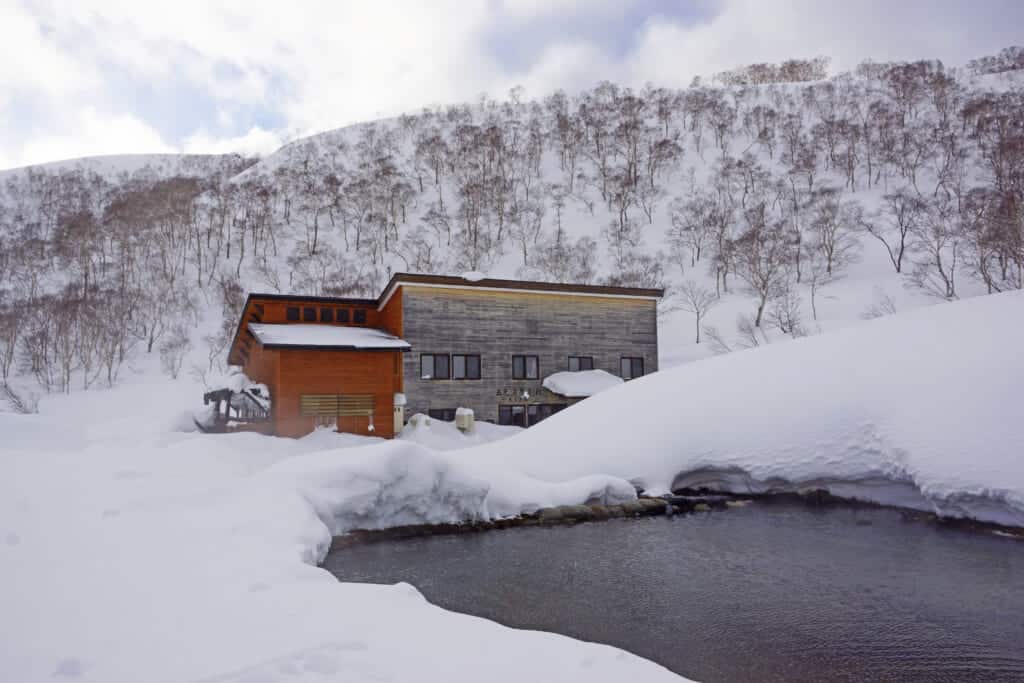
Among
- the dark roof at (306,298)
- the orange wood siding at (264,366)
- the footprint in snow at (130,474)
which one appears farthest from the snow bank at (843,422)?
the dark roof at (306,298)

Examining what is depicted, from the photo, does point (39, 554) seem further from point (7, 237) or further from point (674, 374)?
point (7, 237)

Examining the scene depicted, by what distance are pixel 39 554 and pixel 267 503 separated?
372 centimetres

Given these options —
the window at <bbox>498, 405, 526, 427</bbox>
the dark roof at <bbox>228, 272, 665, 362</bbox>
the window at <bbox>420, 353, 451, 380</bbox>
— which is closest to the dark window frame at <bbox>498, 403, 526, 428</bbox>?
the window at <bbox>498, 405, 526, 427</bbox>

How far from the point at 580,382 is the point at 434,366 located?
6.88m

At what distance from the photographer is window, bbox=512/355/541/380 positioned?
26406 millimetres

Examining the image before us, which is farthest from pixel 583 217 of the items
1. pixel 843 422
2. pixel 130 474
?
pixel 130 474

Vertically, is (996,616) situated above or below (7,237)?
below

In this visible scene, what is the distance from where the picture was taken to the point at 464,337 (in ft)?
83.5

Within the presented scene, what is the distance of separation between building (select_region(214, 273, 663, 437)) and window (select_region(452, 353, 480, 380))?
0.15 ft

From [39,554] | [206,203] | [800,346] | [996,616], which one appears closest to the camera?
[39,554]

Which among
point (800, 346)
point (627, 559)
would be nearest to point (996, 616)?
point (627, 559)

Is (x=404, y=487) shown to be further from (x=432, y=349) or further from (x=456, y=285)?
(x=456, y=285)

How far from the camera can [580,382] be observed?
1045 inches

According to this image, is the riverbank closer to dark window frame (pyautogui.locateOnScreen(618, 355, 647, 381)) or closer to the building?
the building
